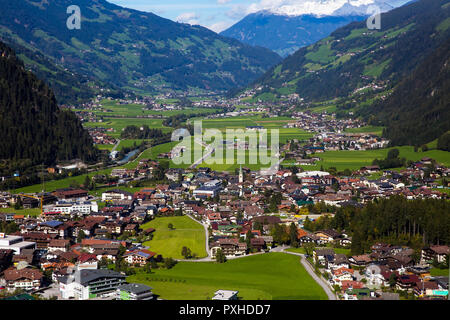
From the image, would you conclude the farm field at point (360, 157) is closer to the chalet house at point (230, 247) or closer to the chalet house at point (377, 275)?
the chalet house at point (230, 247)

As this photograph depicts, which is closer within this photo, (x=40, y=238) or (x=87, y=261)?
(x=87, y=261)

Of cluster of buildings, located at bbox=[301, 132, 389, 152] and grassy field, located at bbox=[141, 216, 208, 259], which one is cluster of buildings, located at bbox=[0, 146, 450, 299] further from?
cluster of buildings, located at bbox=[301, 132, 389, 152]

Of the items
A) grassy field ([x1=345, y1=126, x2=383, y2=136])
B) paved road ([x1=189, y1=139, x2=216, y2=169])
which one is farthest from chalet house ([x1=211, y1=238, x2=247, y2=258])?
grassy field ([x1=345, y1=126, x2=383, y2=136])

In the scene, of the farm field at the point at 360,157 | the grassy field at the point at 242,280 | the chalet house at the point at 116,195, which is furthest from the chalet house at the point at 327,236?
the farm field at the point at 360,157

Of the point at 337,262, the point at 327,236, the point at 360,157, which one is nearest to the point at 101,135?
the point at 360,157

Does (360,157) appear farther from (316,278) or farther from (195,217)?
(316,278)

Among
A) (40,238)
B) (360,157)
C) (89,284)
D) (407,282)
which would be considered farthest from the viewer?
(360,157)
